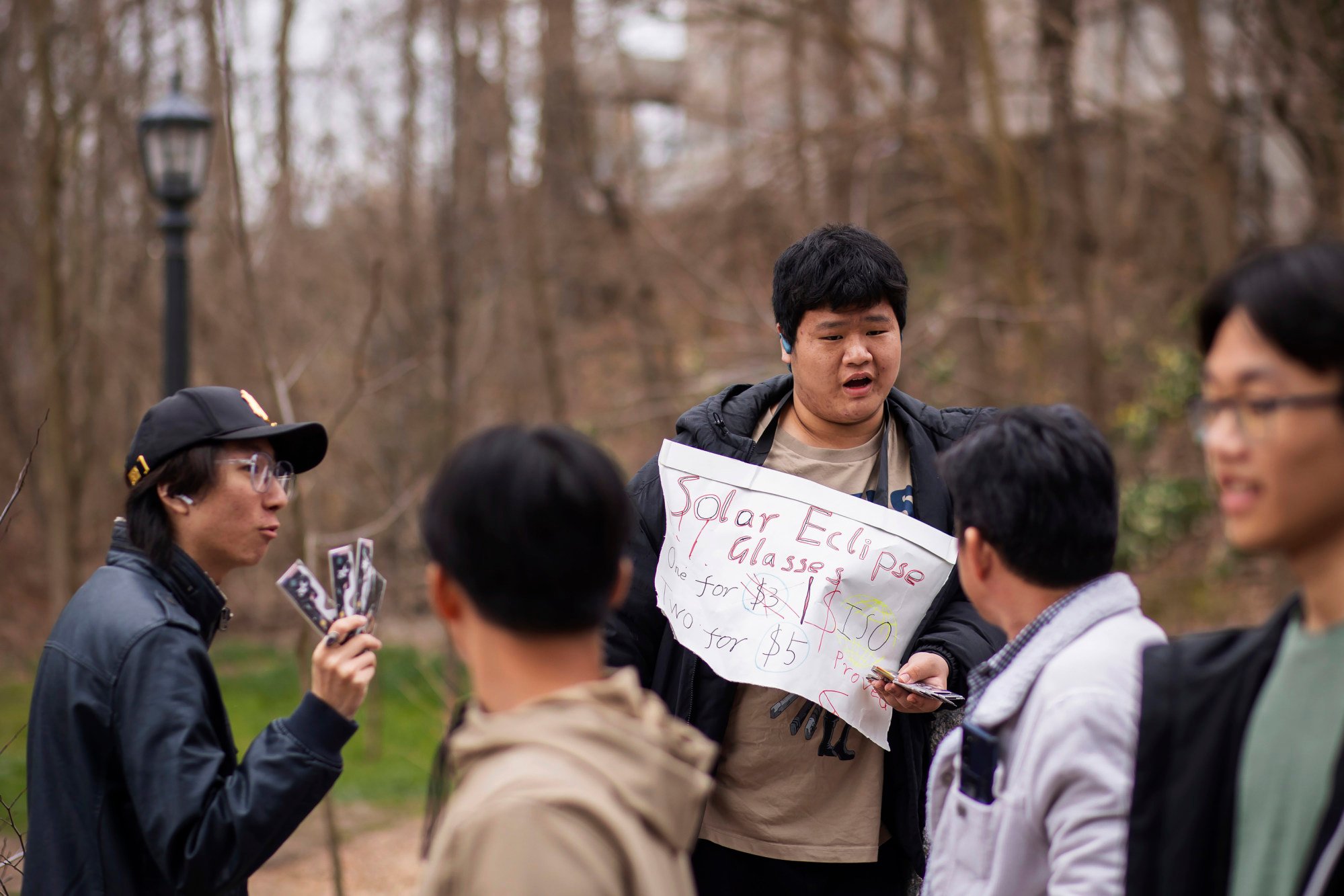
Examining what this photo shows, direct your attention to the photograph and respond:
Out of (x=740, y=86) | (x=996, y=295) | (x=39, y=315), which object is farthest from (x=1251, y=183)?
(x=39, y=315)

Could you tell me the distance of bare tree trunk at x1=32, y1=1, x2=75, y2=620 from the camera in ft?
27.8

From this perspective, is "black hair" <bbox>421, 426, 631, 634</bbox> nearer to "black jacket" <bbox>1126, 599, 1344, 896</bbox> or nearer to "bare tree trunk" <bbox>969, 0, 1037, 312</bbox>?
"black jacket" <bbox>1126, 599, 1344, 896</bbox>

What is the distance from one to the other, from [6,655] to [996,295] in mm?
9694

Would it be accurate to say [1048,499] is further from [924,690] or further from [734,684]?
[734,684]

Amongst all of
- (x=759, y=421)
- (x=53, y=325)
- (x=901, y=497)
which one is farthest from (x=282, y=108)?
(x=901, y=497)

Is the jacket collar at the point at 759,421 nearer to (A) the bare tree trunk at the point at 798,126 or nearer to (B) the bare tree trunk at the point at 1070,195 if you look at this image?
(A) the bare tree trunk at the point at 798,126

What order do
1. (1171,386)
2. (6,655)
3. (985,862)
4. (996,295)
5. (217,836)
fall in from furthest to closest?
(6,655)
(1171,386)
(996,295)
(217,836)
(985,862)

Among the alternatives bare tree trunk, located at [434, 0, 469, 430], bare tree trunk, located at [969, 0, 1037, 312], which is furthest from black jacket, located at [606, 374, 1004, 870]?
bare tree trunk, located at [434, 0, 469, 430]

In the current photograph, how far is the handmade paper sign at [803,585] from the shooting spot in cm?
268

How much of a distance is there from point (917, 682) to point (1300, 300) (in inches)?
50.1

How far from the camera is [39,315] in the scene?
9.00 metres

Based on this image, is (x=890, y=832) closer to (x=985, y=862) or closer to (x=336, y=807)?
(x=985, y=862)

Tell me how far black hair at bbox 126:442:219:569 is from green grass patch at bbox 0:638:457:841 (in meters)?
4.80

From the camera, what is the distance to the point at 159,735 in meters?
2.17
